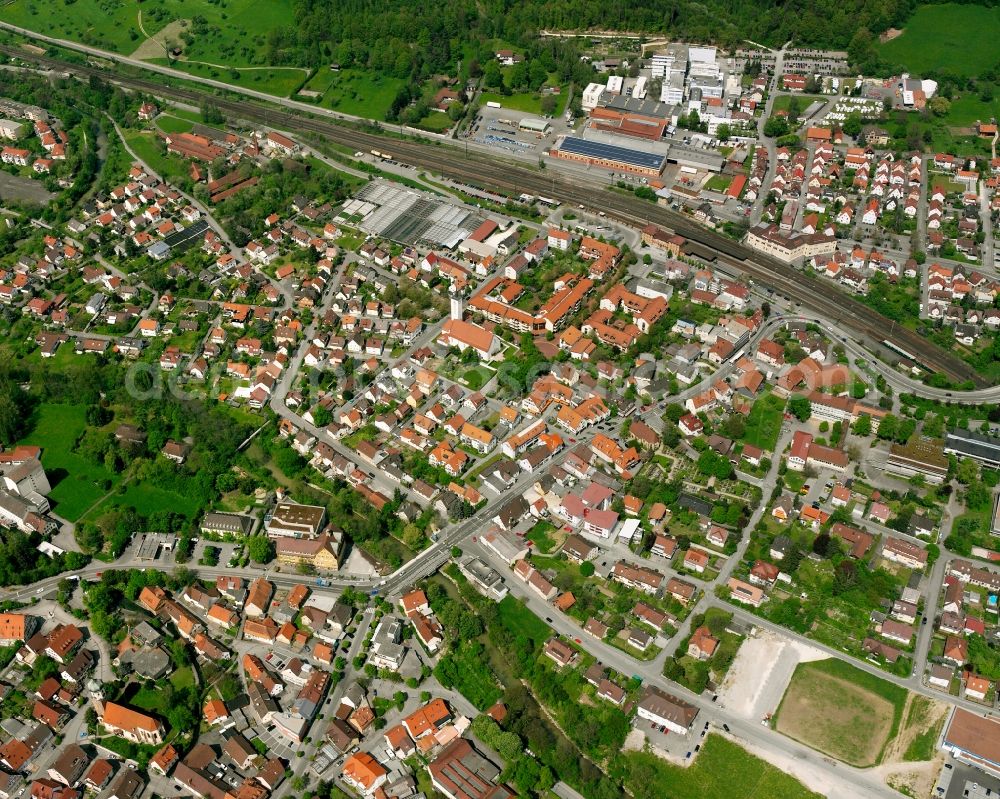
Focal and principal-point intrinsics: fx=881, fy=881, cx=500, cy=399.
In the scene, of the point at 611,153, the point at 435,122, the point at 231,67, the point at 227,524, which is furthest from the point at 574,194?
the point at 231,67

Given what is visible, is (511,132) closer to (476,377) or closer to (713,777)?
(476,377)

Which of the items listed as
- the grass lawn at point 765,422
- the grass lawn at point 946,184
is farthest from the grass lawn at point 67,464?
the grass lawn at point 946,184

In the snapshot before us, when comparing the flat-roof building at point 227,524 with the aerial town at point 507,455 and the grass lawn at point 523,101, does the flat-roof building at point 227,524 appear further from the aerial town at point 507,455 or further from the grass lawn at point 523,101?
the grass lawn at point 523,101

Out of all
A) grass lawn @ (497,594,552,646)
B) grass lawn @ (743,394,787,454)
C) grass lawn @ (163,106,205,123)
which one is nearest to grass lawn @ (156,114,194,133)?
grass lawn @ (163,106,205,123)

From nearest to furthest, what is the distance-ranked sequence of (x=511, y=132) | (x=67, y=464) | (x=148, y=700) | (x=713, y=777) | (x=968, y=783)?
(x=968, y=783) → (x=713, y=777) → (x=148, y=700) → (x=67, y=464) → (x=511, y=132)

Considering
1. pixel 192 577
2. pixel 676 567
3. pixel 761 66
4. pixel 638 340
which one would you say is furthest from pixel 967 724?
pixel 761 66

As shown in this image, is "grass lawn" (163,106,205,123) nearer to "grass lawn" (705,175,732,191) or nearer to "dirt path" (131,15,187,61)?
"dirt path" (131,15,187,61)
